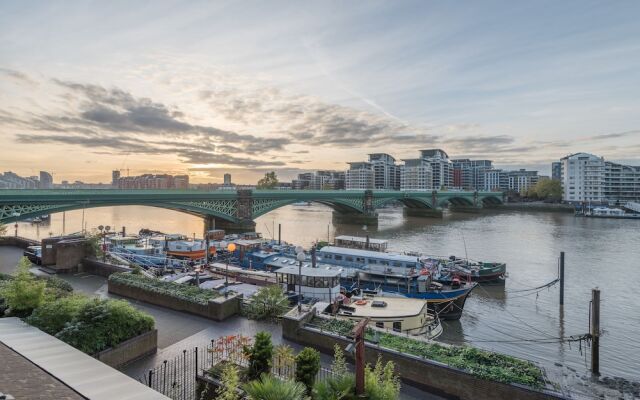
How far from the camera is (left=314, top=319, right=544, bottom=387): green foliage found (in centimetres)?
973

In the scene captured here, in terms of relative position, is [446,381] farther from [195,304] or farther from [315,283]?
[315,283]

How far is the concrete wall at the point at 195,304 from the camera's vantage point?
14.5 metres

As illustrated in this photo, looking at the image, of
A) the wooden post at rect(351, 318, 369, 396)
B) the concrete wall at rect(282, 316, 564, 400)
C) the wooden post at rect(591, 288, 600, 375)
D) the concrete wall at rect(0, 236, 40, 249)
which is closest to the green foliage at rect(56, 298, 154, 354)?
the concrete wall at rect(282, 316, 564, 400)

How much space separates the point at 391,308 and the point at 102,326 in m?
12.8

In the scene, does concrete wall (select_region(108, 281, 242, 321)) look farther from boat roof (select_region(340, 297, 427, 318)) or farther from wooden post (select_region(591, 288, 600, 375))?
wooden post (select_region(591, 288, 600, 375))

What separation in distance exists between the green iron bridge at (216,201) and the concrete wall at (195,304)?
25884 mm

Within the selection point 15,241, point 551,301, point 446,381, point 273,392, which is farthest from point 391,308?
point 15,241

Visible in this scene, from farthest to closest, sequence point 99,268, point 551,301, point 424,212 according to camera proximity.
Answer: point 424,212
point 551,301
point 99,268

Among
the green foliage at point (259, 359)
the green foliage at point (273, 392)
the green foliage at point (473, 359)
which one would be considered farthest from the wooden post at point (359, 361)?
the green foliage at point (473, 359)

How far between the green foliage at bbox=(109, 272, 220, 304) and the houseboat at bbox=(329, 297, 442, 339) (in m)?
5.94

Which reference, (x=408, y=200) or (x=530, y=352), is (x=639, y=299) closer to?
(x=530, y=352)

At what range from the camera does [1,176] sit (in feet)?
600

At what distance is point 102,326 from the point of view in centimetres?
1087

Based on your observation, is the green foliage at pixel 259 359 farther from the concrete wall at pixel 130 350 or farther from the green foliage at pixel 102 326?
the green foliage at pixel 102 326
